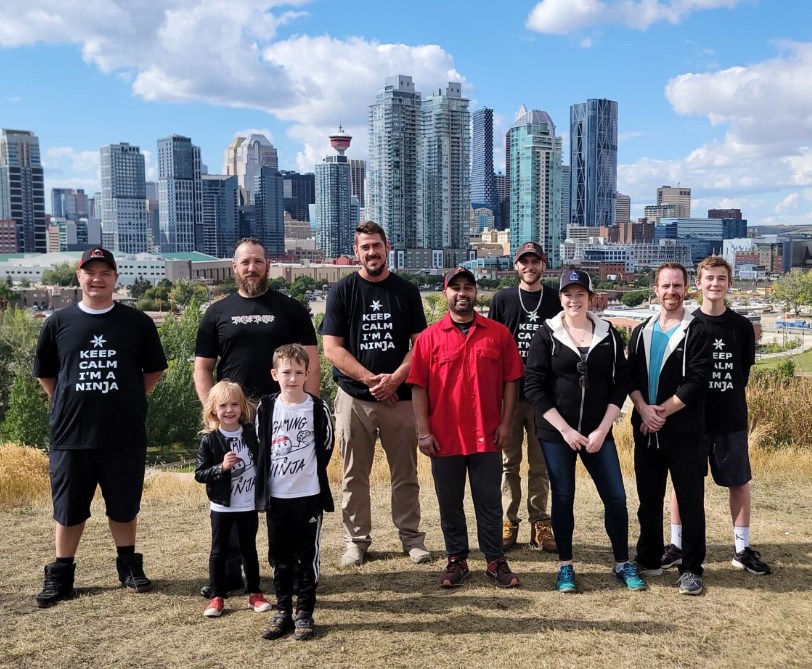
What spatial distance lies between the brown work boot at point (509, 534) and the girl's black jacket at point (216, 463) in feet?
6.11

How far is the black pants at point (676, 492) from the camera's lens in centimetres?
419

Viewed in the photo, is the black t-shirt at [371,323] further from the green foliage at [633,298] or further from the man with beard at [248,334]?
the green foliage at [633,298]

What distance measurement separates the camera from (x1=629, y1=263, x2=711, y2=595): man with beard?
4.12 meters

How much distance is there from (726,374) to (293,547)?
8.31ft

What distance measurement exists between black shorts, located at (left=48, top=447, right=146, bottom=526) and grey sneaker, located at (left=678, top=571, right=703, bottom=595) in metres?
2.89

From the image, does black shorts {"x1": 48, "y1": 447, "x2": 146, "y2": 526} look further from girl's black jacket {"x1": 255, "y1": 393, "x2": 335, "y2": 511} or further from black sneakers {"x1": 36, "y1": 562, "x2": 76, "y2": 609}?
girl's black jacket {"x1": 255, "y1": 393, "x2": 335, "y2": 511}

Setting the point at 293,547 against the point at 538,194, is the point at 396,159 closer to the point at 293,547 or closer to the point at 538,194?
the point at 538,194

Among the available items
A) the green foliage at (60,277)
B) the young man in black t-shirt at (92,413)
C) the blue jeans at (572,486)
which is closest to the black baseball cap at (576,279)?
the blue jeans at (572,486)

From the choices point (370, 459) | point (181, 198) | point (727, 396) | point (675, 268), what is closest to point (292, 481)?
point (370, 459)

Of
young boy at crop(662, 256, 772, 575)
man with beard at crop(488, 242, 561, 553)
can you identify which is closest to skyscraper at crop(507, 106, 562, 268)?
man with beard at crop(488, 242, 561, 553)

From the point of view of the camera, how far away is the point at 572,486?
165 inches

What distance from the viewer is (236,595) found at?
411 centimetres

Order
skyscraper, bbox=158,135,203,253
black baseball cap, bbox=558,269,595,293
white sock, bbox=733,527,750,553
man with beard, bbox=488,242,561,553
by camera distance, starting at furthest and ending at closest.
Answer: skyscraper, bbox=158,135,203,253, man with beard, bbox=488,242,561,553, white sock, bbox=733,527,750,553, black baseball cap, bbox=558,269,595,293

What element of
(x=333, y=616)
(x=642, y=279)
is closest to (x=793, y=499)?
→ (x=333, y=616)
